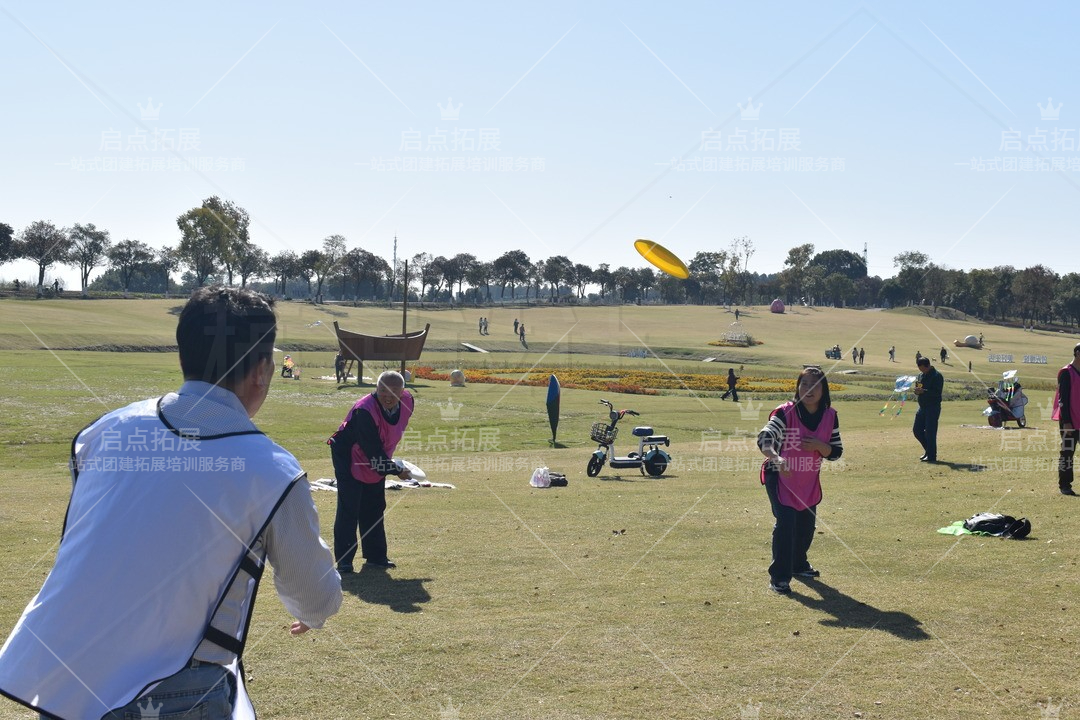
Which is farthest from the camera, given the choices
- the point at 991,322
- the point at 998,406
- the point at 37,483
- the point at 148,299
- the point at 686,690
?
the point at 991,322

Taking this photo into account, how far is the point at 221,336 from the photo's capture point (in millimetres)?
3299

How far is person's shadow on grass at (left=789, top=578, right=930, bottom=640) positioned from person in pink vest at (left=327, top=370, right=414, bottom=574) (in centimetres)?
518

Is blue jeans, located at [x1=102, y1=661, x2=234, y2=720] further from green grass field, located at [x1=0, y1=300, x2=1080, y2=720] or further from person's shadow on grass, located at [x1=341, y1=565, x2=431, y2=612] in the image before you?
person's shadow on grass, located at [x1=341, y1=565, x2=431, y2=612]

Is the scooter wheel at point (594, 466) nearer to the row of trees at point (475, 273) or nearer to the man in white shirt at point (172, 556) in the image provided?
the man in white shirt at point (172, 556)

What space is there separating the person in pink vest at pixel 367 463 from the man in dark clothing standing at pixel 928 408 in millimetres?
13734

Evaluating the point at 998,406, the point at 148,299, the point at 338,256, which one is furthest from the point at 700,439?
the point at 338,256

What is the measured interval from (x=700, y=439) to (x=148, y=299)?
11426cm

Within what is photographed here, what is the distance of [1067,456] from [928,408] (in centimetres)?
529

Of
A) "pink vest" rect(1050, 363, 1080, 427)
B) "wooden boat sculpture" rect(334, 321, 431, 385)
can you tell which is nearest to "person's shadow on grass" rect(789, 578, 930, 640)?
"pink vest" rect(1050, 363, 1080, 427)

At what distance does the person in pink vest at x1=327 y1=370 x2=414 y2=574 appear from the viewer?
12148 mm

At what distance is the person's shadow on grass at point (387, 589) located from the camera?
10.2 m

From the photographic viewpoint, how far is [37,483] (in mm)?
19250

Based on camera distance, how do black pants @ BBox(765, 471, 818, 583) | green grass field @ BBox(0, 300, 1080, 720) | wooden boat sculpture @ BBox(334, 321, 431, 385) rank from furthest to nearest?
wooden boat sculpture @ BBox(334, 321, 431, 385)
black pants @ BBox(765, 471, 818, 583)
green grass field @ BBox(0, 300, 1080, 720)

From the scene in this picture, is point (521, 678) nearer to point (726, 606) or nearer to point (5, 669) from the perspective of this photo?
point (726, 606)
